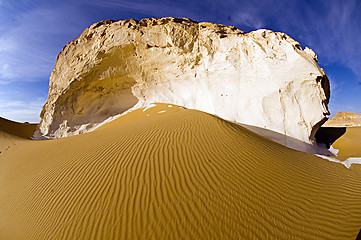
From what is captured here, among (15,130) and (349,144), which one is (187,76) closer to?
(349,144)

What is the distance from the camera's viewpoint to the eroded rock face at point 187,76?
8.29 m

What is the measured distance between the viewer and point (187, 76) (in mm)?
11617

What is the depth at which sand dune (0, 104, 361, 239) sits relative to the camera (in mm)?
2580

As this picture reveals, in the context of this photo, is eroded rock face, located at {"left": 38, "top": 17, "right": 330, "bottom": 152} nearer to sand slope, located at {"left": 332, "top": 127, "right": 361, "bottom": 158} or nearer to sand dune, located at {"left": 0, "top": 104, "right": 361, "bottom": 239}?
sand slope, located at {"left": 332, "top": 127, "right": 361, "bottom": 158}

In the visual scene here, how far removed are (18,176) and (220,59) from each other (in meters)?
10.6

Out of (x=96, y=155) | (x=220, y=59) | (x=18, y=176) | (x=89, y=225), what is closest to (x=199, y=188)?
(x=89, y=225)

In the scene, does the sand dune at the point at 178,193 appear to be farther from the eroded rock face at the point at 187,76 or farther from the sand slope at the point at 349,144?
the sand slope at the point at 349,144

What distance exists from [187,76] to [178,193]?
970cm

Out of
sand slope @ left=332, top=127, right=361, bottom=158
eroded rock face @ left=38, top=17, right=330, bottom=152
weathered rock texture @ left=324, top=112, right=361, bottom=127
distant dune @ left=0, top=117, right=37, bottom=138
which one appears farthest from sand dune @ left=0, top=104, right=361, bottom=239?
weathered rock texture @ left=324, top=112, right=361, bottom=127

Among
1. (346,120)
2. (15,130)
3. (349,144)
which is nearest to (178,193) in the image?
(349,144)

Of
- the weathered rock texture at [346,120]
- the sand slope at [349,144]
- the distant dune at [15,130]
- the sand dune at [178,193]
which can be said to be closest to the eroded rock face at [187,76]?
the distant dune at [15,130]

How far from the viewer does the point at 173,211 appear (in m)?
2.66

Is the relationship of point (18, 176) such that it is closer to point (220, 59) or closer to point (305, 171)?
point (305, 171)

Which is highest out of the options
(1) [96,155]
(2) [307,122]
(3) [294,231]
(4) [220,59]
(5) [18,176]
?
(4) [220,59]
